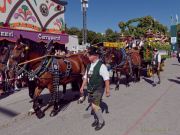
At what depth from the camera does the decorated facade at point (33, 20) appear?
17987 millimetres

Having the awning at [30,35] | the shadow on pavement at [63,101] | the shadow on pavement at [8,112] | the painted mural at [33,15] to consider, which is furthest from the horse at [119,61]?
the painted mural at [33,15]

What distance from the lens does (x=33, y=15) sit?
20.6 metres

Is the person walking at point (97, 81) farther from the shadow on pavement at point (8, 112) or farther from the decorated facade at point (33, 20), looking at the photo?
the decorated facade at point (33, 20)

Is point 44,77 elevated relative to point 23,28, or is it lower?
lower

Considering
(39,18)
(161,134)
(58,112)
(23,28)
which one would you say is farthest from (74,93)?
(39,18)

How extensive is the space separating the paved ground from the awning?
19.9 feet

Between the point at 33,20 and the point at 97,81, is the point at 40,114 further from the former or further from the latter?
the point at 33,20

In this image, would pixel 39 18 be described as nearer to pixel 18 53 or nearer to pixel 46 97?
pixel 46 97

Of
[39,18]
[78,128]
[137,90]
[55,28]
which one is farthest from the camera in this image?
[55,28]

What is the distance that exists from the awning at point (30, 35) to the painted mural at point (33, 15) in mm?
870

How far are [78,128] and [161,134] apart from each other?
74.5 inches

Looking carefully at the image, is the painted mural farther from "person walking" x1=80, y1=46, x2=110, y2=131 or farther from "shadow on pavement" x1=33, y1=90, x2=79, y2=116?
"person walking" x1=80, y1=46, x2=110, y2=131

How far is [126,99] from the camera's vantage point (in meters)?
10.8

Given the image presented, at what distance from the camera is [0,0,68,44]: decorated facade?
1799 centimetres
